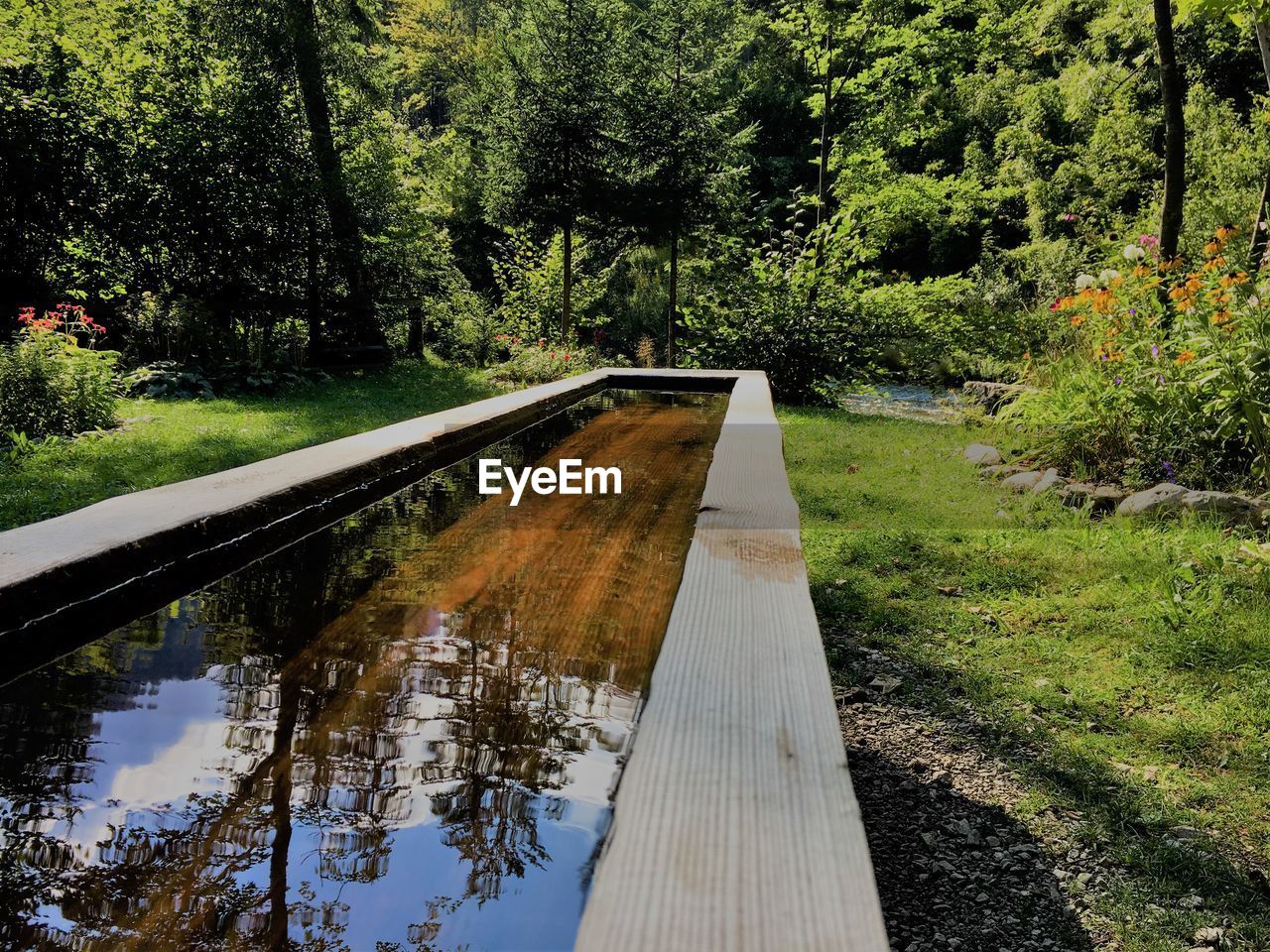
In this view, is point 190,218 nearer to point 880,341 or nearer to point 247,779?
point 880,341

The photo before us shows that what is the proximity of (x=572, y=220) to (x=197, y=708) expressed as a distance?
11.2m

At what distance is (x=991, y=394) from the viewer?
25.5ft

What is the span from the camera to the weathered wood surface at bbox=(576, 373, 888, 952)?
0.55m

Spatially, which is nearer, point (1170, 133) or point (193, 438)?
point (193, 438)

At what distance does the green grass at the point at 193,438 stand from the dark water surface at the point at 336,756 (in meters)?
2.71

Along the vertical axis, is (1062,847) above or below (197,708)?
below

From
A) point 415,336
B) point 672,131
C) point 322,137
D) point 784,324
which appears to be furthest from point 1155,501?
point 415,336

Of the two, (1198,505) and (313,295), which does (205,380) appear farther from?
(1198,505)

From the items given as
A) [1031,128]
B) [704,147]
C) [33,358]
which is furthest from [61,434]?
[1031,128]

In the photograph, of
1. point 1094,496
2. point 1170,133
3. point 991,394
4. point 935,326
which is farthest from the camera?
point 935,326

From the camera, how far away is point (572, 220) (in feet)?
37.7

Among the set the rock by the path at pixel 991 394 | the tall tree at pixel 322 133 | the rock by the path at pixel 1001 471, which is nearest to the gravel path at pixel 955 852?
the rock by the path at pixel 1001 471

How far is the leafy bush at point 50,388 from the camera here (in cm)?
496

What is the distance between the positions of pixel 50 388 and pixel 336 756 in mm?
5495
